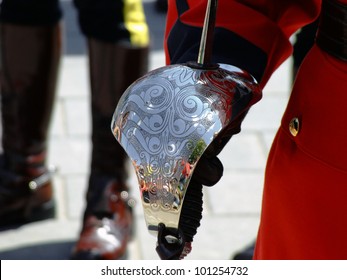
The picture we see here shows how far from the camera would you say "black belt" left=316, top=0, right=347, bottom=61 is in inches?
39.8

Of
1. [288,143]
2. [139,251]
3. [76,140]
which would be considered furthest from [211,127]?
[76,140]

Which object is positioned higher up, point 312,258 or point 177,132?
point 177,132

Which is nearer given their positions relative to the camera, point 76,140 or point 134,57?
point 134,57

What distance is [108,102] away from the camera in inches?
85.1

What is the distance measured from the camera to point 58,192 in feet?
8.34

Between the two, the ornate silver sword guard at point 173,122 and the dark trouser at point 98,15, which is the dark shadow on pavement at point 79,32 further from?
A: the ornate silver sword guard at point 173,122

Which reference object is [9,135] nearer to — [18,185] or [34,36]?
[18,185]

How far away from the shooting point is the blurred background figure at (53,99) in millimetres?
2121

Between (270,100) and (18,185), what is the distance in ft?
3.83

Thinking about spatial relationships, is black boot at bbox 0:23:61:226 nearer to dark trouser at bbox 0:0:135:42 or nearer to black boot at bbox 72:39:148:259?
dark trouser at bbox 0:0:135:42

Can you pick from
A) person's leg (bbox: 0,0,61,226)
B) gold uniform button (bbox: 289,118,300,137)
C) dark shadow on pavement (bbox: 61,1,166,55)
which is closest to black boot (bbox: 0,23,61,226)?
person's leg (bbox: 0,0,61,226)

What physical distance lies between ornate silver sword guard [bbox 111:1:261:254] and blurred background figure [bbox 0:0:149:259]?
1.14m

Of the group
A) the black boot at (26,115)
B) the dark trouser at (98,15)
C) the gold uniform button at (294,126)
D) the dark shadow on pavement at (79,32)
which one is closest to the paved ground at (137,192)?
the black boot at (26,115)

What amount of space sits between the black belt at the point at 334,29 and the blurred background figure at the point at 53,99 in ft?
3.63
